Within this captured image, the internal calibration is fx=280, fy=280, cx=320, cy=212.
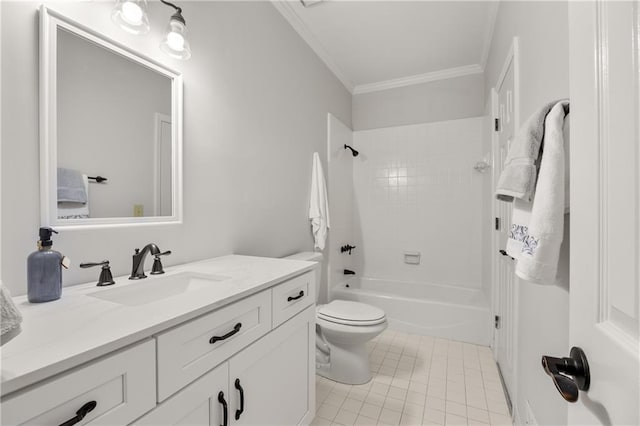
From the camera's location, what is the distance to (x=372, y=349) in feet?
7.58

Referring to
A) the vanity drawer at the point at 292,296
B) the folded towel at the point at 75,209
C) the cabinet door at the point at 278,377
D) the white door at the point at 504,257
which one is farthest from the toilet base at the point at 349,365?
the folded towel at the point at 75,209

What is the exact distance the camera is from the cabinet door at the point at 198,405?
0.67m

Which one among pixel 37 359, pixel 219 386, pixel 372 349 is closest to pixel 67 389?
pixel 37 359

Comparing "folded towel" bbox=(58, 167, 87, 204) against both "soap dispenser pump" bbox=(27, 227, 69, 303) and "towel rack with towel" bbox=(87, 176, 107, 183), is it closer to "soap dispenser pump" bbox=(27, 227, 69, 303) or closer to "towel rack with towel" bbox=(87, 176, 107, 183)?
"towel rack with towel" bbox=(87, 176, 107, 183)

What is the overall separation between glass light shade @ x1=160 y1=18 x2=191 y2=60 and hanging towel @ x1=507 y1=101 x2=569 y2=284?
1373mm

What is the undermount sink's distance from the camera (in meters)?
0.94

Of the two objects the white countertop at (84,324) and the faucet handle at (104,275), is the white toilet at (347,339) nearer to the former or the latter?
the white countertop at (84,324)

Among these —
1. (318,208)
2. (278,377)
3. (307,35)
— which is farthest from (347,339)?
(307,35)

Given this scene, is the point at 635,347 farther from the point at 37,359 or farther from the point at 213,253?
the point at 213,253

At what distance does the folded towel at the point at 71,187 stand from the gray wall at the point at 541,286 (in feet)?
5.21

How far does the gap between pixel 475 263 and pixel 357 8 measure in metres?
2.57

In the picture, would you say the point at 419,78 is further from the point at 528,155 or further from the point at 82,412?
the point at 82,412

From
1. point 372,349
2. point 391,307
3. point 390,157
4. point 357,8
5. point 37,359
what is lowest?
point 372,349

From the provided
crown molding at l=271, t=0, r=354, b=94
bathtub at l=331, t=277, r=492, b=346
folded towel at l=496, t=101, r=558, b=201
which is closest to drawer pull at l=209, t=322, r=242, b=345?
folded towel at l=496, t=101, r=558, b=201
